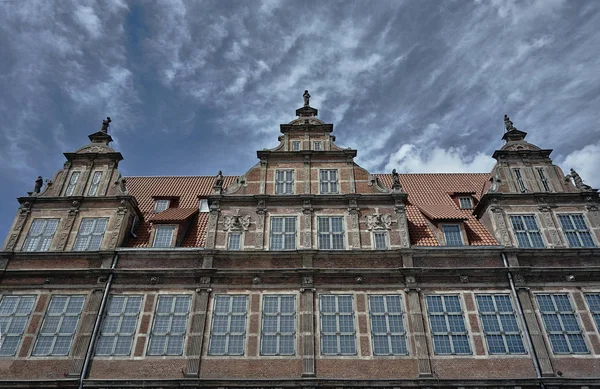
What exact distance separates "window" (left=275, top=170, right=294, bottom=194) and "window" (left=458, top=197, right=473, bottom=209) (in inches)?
350

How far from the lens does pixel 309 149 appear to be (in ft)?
73.6

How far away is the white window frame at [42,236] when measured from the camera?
19609mm

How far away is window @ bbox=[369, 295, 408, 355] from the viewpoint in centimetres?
1673

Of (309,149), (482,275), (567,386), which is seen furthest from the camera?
(309,149)

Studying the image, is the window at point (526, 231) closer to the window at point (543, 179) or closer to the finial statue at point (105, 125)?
the window at point (543, 179)

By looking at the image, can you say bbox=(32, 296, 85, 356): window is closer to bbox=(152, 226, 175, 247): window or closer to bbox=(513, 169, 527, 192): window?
bbox=(152, 226, 175, 247): window

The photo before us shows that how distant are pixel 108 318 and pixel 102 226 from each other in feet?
14.4

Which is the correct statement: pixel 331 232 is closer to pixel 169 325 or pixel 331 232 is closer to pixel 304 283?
pixel 304 283

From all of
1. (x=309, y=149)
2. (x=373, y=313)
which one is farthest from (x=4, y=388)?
(x=309, y=149)

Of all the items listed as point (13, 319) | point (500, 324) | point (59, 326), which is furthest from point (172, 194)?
point (500, 324)

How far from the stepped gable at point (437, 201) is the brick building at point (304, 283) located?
197 millimetres

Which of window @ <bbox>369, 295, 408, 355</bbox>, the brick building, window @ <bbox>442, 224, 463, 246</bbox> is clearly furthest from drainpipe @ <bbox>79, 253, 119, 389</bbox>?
window @ <bbox>442, 224, 463, 246</bbox>

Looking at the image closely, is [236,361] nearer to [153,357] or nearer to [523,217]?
[153,357]

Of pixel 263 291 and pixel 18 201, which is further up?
pixel 18 201
